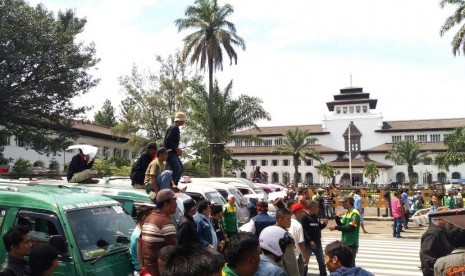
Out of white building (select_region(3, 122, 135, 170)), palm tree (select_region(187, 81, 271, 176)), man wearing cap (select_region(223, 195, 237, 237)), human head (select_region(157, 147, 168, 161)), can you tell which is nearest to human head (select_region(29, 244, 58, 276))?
human head (select_region(157, 147, 168, 161))

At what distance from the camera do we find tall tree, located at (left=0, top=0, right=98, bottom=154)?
87.3ft

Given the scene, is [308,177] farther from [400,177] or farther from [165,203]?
[165,203]

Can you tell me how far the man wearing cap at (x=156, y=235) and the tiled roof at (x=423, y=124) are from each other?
80.0 m

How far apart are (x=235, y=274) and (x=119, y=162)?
42258mm

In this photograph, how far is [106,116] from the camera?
80.1 m

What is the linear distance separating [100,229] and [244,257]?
3243 mm

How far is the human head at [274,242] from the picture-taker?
178 inches

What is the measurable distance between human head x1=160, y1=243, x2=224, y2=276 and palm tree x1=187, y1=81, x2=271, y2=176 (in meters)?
29.9

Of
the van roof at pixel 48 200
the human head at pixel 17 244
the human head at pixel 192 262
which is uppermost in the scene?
the van roof at pixel 48 200

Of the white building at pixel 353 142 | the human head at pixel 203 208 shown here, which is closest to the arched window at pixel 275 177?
the white building at pixel 353 142

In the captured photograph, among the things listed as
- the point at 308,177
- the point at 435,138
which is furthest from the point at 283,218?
the point at 435,138

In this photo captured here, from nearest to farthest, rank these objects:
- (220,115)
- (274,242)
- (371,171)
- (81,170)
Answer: (274,242)
(81,170)
(220,115)
(371,171)

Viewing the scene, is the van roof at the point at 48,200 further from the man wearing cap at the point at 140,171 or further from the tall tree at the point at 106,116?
the tall tree at the point at 106,116

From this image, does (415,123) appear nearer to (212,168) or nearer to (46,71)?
(212,168)
